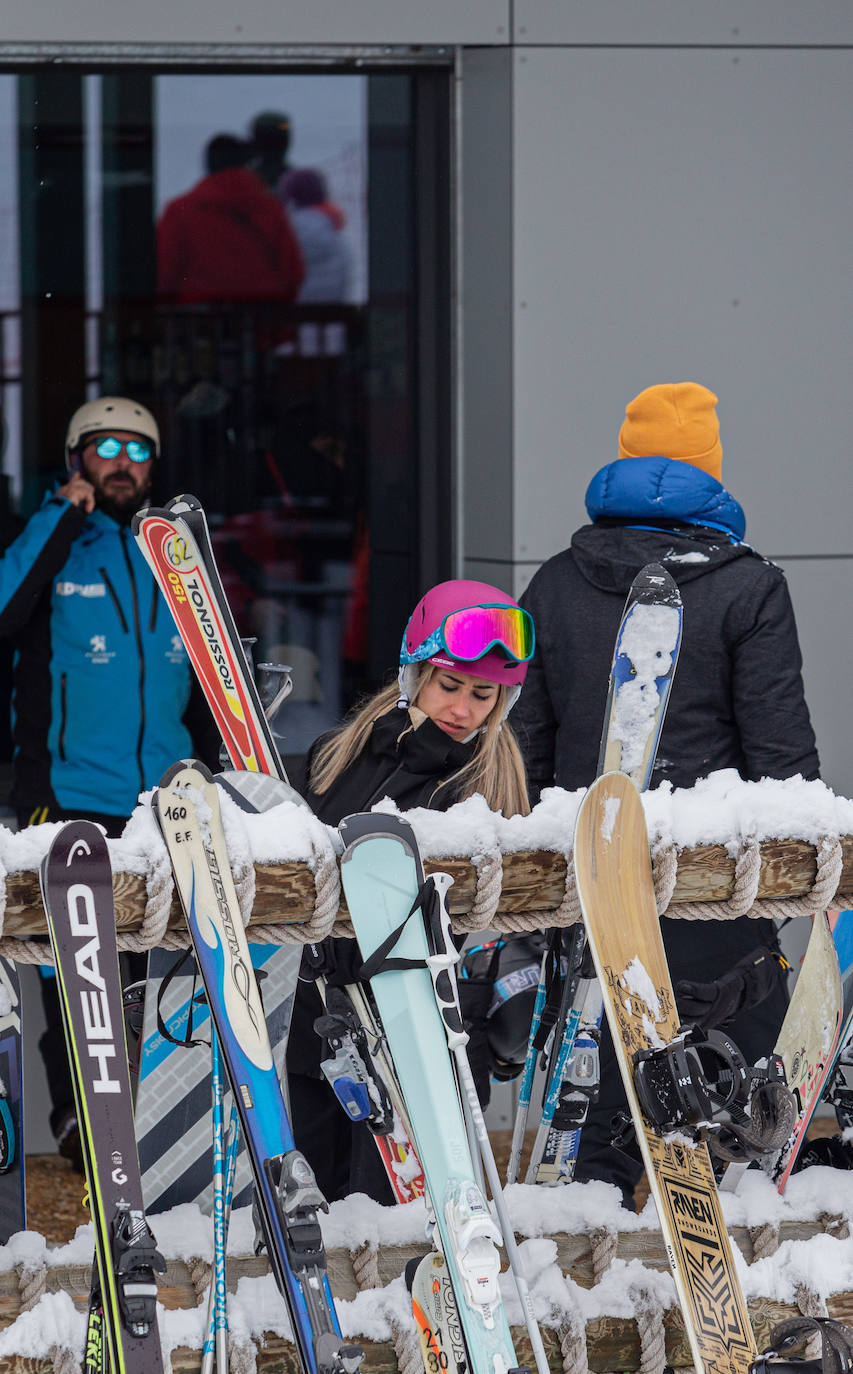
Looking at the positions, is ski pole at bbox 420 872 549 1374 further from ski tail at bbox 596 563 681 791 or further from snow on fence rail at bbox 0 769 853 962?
ski tail at bbox 596 563 681 791

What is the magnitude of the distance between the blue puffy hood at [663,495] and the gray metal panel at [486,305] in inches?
54.8

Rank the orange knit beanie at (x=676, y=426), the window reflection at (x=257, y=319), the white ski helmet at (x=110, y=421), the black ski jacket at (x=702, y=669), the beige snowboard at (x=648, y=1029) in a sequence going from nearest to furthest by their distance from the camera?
the beige snowboard at (x=648, y=1029) → the black ski jacket at (x=702, y=669) → the orange knit beanie at (x=676, y=426) → the white ski helmet at (x=110, y=421) → the window reflection at (x=257, y=319)

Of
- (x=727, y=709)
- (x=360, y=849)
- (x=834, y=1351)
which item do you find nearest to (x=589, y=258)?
(x=727, y=709)

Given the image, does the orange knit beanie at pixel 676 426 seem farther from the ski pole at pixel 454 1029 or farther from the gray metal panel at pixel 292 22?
the gray metal panel at pixel 292 22

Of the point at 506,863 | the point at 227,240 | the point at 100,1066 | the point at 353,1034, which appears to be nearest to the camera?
the point at 100,1066

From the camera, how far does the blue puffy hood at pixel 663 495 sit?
2.80 m

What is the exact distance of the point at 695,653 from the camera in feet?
9.08

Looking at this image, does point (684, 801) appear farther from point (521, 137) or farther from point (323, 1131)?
point (521, 137)

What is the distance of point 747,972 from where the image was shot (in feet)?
6.85

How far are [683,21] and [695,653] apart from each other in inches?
88.4

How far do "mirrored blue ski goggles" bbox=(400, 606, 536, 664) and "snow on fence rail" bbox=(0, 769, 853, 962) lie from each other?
1.63 feet

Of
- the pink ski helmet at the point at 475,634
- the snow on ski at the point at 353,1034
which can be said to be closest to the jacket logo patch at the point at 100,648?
the pink ski helmet at the point at 475,634

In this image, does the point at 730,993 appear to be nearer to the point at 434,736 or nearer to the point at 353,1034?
the point at 353,1034

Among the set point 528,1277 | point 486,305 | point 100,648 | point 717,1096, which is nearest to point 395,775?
point 528,1277
